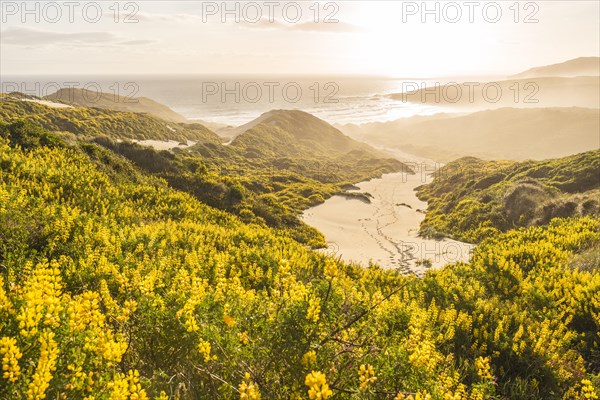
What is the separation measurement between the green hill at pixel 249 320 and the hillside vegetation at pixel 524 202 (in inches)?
218

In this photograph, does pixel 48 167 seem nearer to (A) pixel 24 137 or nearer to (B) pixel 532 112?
(A) pixel 24 137

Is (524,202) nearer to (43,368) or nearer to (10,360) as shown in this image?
(43,368)

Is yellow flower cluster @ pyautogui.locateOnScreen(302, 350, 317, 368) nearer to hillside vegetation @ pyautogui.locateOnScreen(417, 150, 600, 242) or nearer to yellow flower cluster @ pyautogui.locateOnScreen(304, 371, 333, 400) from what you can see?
yellow flower cluster @ pyautogui.locateOnScreen(304, 371, 333, 400)

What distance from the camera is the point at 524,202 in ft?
62.9

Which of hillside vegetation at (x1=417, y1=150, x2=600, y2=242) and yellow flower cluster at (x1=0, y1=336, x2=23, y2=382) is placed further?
hillside vegetation at (x1=417, y1=150, x2=600, y2=242)

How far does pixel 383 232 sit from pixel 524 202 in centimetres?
752

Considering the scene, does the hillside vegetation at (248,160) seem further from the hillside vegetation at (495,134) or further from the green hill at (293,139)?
the hillside vegetation at (495,134)

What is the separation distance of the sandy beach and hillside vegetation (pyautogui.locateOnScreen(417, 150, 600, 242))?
5.57ft

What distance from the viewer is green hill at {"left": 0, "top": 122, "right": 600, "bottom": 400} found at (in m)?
2.65

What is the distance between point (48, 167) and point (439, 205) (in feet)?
83.5

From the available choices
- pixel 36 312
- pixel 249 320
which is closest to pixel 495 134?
pixel 249 320

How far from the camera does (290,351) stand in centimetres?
300

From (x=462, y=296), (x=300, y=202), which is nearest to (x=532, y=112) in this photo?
(x=300, y=202)

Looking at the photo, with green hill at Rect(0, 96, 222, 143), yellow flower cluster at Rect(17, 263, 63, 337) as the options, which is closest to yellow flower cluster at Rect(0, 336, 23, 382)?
yellow flower cluster at Rect(17, 263, 63, 337)
